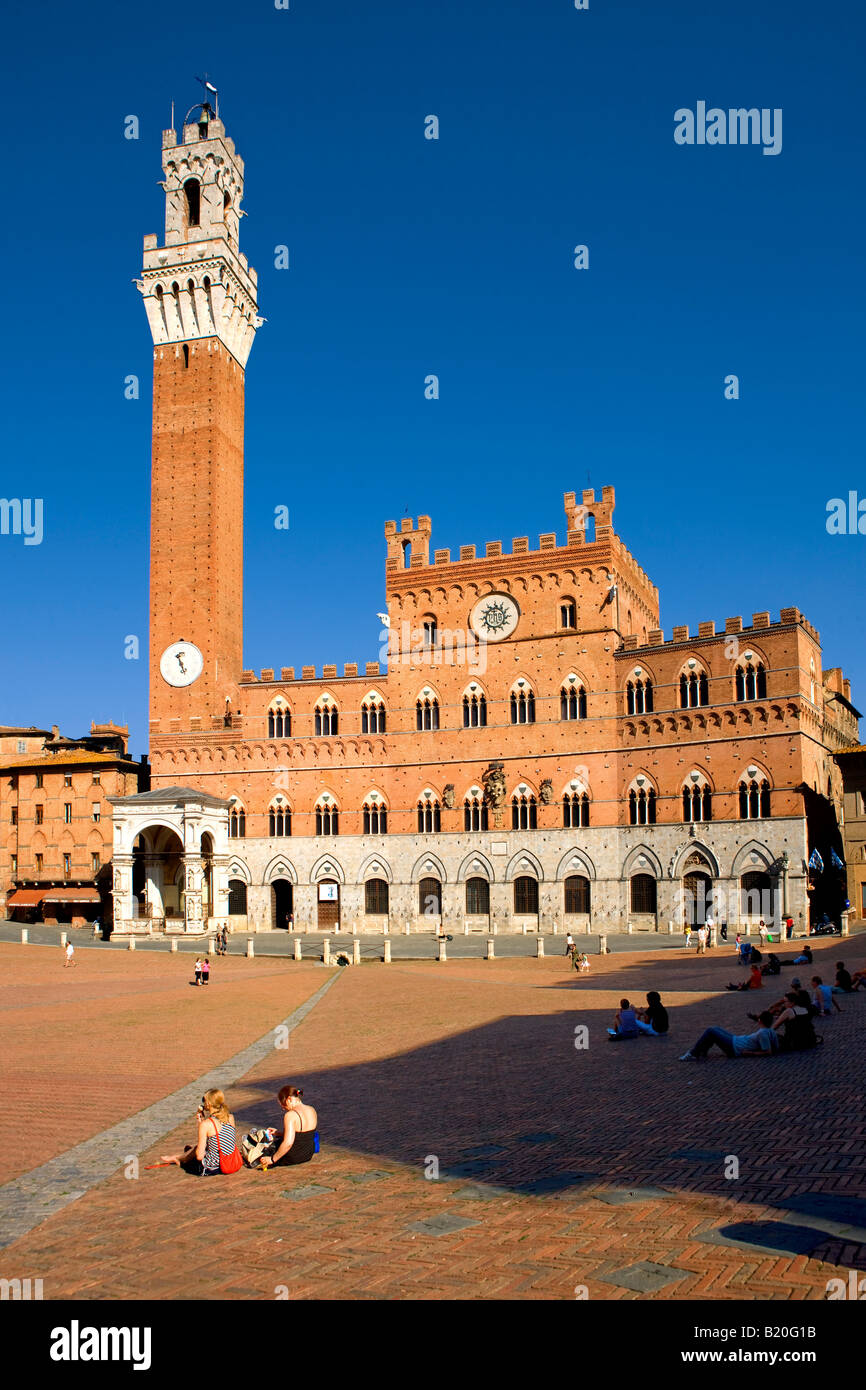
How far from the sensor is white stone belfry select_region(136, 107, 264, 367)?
192ft

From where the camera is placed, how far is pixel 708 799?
45.8 meters

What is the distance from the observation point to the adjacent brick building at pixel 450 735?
45.4m

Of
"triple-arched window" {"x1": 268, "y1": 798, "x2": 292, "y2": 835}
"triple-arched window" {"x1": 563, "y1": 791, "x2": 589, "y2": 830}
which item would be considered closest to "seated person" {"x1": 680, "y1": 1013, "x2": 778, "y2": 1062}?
"triple-arched window" {"x1": 563, "y1": 791, "x2": 589, "y2": 830}

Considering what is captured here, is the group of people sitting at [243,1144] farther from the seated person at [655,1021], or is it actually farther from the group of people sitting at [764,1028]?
the seated person at [655,1021]

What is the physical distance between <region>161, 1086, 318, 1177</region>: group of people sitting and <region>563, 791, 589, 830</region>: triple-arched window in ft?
125

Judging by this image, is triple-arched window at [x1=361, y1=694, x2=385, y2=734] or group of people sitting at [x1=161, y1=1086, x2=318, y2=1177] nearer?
group of people sitting at [x1=161, y1=1086, x2=318, y2=1177]

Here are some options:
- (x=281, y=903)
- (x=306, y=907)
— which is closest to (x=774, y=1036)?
(x=306, y=907)

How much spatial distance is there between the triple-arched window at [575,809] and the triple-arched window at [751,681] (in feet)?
27.6

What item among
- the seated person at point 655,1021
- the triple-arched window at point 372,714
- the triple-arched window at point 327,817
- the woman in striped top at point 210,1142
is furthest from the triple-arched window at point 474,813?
the woman in striped top at point 210,1142

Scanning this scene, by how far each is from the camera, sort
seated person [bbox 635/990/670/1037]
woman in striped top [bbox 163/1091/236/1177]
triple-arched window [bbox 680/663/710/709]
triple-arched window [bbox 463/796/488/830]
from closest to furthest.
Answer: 1. woman in striped top [bbox 163/1091/236/1177]
2. seated person [bbox 635/990/670/1037]
3. triple-arched window [bbox 680/663/710/709]
4. triple-arched window [bbox 463/796/488/830]

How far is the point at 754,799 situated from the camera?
A: 1756 inches

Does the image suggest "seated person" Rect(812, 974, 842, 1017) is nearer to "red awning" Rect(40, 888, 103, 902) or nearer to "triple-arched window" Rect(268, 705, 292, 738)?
"triple-arched window" Rect(268, 705, 292, 738)
